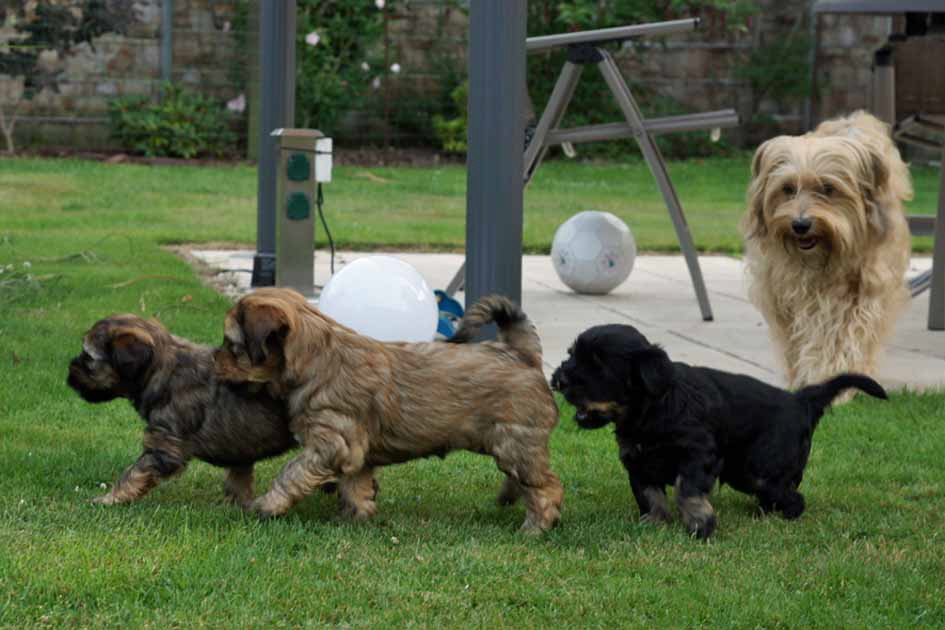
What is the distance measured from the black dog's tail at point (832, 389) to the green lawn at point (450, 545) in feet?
1.10

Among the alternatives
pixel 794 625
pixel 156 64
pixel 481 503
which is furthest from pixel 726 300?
pixel 156 64

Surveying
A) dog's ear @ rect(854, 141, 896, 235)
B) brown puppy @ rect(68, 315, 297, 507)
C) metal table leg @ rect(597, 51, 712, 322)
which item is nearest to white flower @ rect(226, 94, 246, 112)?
metal table leg @ rect(597, 51, 712, 322)

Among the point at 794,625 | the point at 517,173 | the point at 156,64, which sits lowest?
the point at 794,625

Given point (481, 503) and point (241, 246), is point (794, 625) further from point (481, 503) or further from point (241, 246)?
point (241, 246)

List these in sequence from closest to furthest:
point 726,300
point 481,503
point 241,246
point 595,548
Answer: point 595,548, point 481,503, point 726,300, point 241,246

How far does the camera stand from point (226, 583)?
3.88 meters

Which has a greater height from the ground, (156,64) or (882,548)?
(156,64)

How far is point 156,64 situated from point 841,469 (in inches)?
617

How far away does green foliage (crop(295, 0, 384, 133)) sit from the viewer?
19375 millimetres

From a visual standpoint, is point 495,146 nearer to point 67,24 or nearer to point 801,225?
point 801,225

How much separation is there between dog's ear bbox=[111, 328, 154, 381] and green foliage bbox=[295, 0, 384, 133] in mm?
14819

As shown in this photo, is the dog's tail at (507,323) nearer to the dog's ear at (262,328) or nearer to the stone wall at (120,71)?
the dog's ear at (262,328)

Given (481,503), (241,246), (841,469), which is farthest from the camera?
(241,246)

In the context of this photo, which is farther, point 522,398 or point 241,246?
point 241,246
